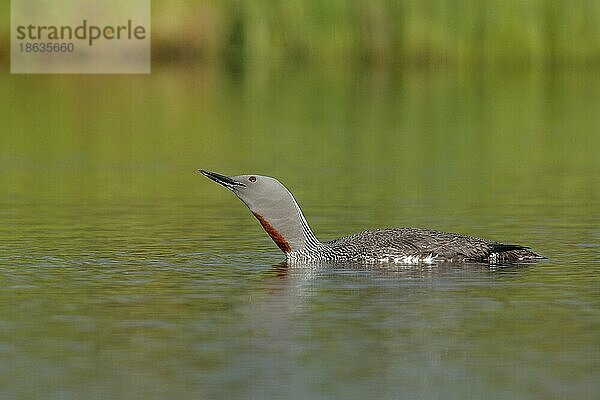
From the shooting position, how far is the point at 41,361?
9078 millimetres

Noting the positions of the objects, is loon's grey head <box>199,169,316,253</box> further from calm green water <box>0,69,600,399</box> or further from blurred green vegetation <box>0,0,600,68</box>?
blurred green vegetation <box>0,0,600,68</box>

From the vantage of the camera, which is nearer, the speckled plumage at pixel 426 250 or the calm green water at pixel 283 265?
the calm green water at pixel 283 265

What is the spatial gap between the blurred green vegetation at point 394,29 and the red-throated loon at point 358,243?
19904 mm

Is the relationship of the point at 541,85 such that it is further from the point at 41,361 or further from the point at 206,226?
the point at 41,361

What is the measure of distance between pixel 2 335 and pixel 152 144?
45.6 feet

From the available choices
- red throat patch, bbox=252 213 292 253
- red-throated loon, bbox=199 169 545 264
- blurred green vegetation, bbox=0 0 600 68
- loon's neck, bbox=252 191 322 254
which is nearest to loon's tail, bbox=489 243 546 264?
red-throated loon, bbox=199 169 545 264

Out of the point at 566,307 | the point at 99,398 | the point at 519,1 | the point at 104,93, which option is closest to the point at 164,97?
the point at 104,93

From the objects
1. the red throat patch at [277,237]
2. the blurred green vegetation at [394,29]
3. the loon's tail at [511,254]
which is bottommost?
the loon's tail at [511,254]

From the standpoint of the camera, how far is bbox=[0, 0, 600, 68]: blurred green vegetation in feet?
107

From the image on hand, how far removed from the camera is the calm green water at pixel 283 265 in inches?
348

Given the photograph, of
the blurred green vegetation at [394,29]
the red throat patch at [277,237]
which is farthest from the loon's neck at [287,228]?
the blurred green vegetation at [394,29]

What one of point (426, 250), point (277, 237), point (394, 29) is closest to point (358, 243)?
point (426, 250)

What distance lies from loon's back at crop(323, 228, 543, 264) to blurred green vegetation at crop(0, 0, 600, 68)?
2004 centimetres

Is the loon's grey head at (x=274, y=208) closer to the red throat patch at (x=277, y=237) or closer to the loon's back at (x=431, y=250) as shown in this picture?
the red throat patch at (x=277, y=237)
